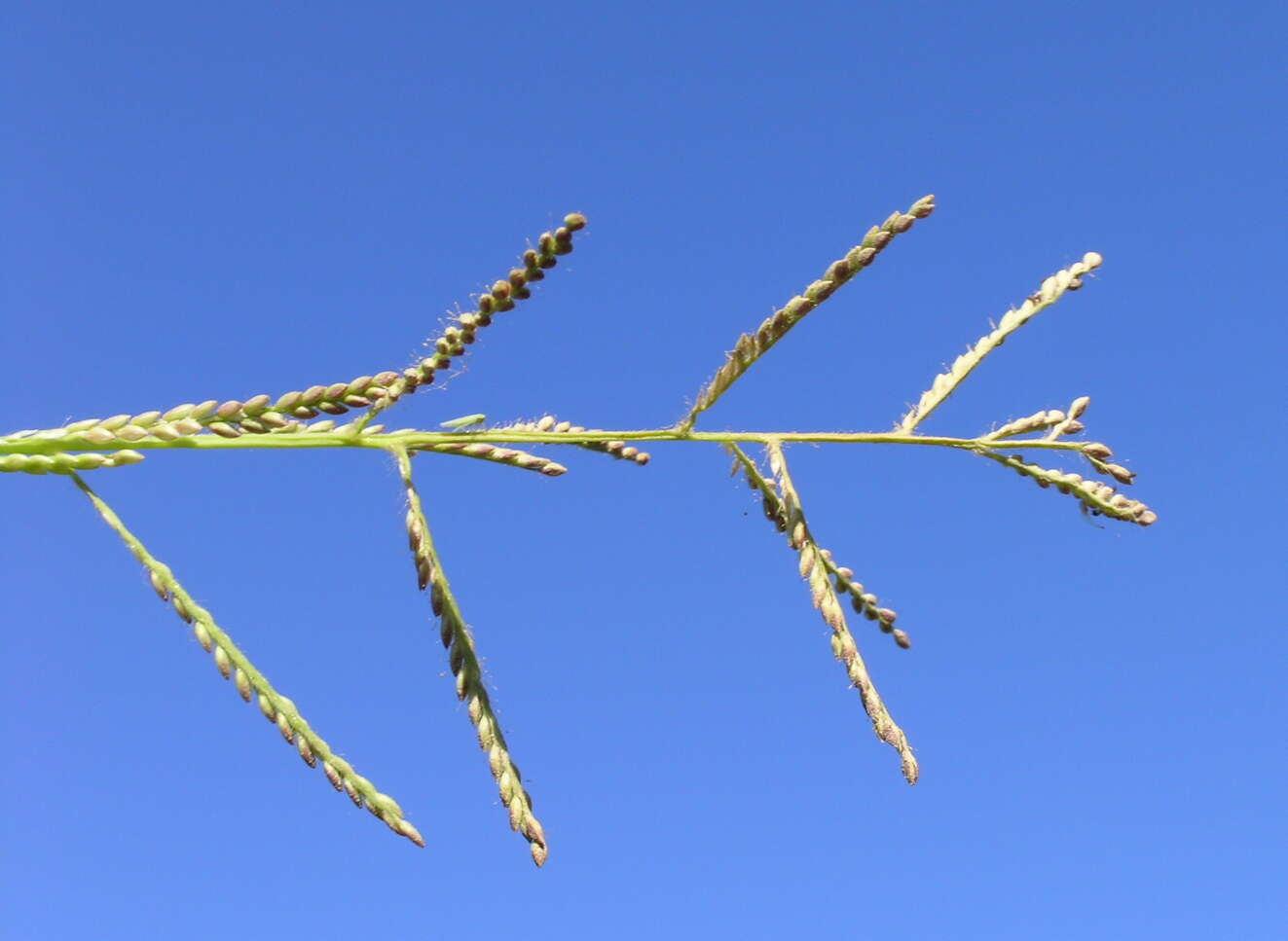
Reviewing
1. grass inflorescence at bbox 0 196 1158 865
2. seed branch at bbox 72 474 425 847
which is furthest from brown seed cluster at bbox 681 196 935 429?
seed branch at bbox 72 474 425 847

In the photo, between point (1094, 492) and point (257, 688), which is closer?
point (257, 688)

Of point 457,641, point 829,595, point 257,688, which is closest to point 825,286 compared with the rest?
point 829,595

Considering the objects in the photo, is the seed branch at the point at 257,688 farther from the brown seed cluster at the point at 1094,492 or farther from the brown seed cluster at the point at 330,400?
the brown seed cluster at the point at 1094,492

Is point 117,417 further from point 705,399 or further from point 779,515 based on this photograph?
point 779,515

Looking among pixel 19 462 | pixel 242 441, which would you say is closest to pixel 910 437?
pixel 242 441

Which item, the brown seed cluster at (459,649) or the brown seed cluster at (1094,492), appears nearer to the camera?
the brown seed cluster at (459,649)

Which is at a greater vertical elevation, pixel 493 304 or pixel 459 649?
pixel 493 304

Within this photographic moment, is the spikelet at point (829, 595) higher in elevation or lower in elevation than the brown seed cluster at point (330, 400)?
lower

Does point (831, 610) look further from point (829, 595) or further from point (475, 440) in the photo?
point (475, 440)

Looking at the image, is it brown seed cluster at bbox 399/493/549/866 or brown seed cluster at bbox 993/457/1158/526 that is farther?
brown seed cluster at bbox 993/457/1158/526

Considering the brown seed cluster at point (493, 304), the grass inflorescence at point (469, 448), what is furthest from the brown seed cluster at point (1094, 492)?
the brown seed cluster at point (493, 304)

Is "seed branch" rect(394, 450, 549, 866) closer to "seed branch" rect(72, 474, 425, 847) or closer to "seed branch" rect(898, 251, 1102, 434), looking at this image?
"seed branch" rect(72, 474, 425, 847)

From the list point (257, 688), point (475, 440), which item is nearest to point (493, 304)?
point (475, 440)

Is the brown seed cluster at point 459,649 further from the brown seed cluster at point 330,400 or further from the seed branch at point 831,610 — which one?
the seed branch at point 831,610
